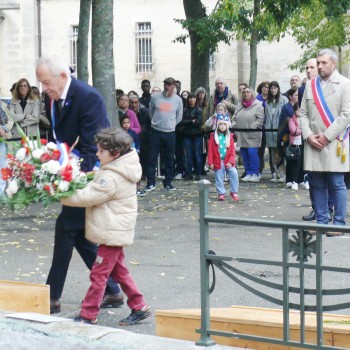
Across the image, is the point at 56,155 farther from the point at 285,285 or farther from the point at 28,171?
the point at 285,285

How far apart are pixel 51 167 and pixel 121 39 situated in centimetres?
3752

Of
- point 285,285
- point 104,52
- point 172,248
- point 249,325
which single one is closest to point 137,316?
point 249,325

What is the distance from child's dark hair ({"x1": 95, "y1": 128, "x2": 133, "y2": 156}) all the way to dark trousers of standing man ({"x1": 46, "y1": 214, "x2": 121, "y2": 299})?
86cm

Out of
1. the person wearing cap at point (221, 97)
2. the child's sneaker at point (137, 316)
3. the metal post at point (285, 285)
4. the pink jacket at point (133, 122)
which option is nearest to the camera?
the metal post at point (285, 285)

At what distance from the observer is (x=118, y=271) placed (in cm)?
838

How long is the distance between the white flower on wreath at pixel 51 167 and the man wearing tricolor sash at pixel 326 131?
191 inches

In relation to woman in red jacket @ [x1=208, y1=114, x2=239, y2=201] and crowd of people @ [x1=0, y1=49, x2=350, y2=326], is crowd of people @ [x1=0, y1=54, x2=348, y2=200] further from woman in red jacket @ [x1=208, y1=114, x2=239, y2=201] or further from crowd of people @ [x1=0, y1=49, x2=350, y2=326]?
woman in red jacket @ [x1=208, y1=114, x2=239, y2=201]

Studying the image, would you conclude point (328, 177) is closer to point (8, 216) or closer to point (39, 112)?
point (8, 216)

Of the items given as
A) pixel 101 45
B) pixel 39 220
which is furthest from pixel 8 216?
pixel 101 45

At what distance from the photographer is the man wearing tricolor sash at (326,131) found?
12.0m

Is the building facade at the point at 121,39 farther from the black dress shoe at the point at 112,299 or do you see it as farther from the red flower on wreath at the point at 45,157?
the red flower on wreath at the point at 45,157

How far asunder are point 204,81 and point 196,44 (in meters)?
0.91

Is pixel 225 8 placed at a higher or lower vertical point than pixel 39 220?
higher

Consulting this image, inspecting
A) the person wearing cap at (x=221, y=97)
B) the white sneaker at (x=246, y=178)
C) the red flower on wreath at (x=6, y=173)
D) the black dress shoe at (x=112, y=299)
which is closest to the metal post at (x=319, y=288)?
the red flower on wreath at (x=6, y=173)
